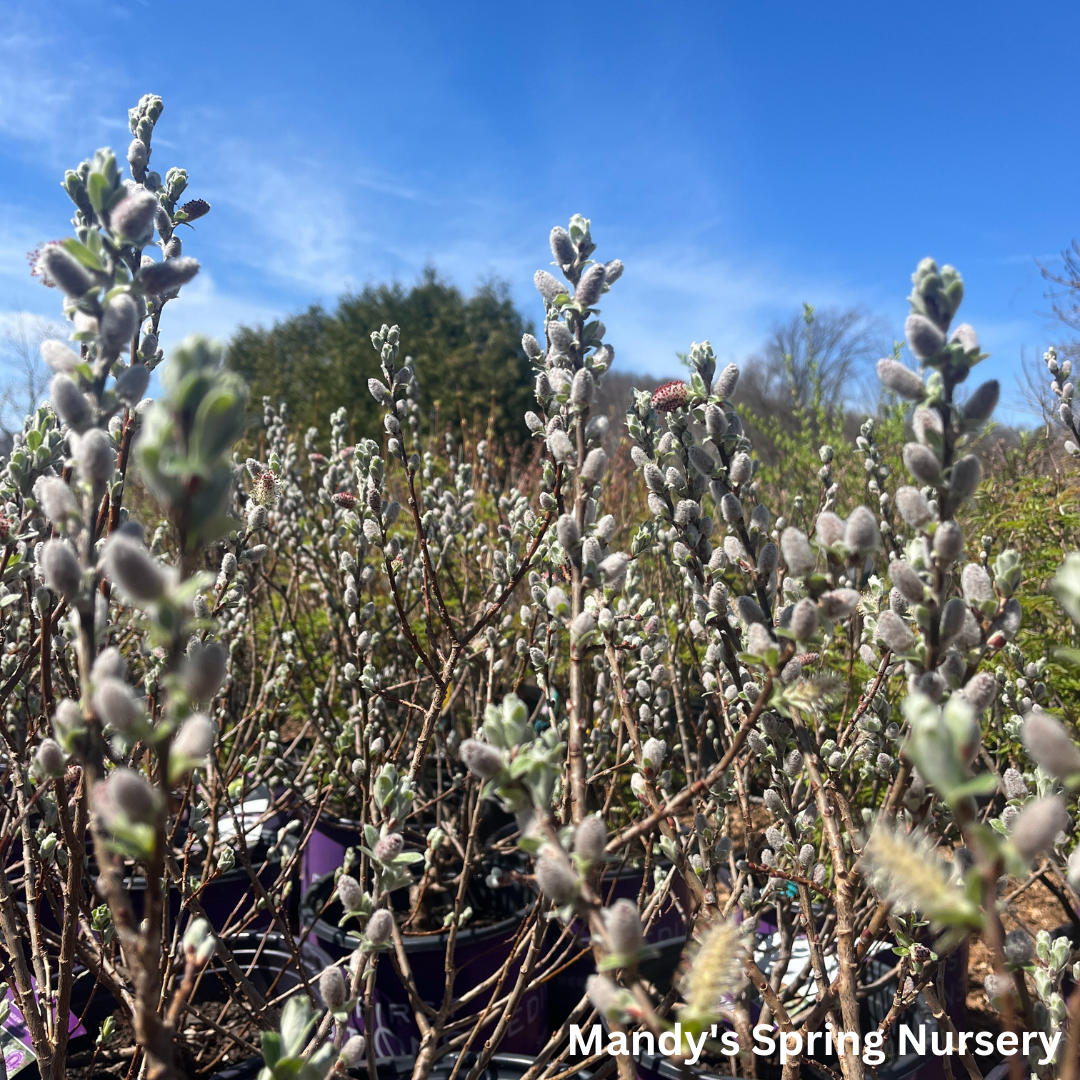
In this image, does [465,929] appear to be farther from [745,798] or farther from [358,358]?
[358,358]

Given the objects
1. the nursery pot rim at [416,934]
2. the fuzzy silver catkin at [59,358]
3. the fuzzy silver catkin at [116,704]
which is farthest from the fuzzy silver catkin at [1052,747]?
the nursery pot rim at [416,934]

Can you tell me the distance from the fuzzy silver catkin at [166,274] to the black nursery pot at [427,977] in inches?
75.9

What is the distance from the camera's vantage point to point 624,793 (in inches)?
139

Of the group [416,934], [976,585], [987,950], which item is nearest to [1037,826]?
[976,585]

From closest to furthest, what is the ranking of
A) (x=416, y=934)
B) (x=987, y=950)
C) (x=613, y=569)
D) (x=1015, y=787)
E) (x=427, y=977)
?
1. (x=613, y=569)
2. (x=1015, y=787)
3. (x=416, y=934)
4. (x=427, y=977)
5. (x=987, y=950)

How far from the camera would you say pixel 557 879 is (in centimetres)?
Result: 60

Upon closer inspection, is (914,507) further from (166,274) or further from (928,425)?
(166,274)

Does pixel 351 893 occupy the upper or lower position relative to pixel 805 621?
lower

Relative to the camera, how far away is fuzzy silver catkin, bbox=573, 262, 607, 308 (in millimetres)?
1099

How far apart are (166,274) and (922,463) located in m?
0.76

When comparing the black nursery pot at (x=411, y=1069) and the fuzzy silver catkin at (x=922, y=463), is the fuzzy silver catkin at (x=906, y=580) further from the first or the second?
the black nursery pot at (x=411, y=1069)

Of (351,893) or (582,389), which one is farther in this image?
(582,389)

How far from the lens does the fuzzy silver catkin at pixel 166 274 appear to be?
2.41 feet

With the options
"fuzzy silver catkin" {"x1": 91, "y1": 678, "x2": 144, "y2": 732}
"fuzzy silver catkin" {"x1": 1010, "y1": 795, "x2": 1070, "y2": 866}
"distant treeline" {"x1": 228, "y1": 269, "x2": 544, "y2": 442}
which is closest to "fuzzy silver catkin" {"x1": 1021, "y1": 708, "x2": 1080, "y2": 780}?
"fuzzy silver catkin" {"x1": 1010, "y1": 795, "x2": 1070, "y2": 866}
